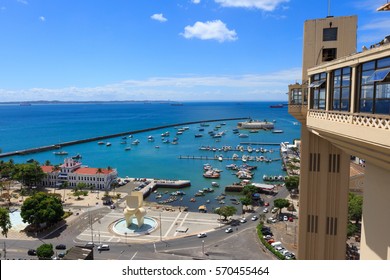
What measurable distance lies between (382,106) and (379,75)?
21.2 inches

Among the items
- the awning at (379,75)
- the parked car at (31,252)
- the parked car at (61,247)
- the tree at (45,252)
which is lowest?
the parked car at (61,247)

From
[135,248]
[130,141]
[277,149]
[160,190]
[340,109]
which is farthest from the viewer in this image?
[130,141]

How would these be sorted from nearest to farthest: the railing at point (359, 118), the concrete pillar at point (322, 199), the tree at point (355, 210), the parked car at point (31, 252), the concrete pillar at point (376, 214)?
the railing at point (359, 118), the concrete pillar at point (376, 214), the concrete pillar at point (322, 199), the parked car at point (31, 252), the tree at point (355, 210)

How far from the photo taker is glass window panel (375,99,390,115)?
4992 millimetres

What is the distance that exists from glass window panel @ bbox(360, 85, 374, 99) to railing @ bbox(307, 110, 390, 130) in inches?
15.8

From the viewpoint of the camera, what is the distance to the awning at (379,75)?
499cm

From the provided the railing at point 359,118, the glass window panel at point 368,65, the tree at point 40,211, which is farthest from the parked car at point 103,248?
the glass window panel at point 368,65

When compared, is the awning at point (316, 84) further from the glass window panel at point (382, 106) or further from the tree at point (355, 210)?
the tree at point (355, 210)

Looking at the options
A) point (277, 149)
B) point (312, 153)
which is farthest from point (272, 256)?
point (277, 149)

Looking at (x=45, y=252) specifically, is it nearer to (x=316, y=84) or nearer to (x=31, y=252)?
(x=31, y=252)

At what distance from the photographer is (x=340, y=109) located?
6.80 meters
